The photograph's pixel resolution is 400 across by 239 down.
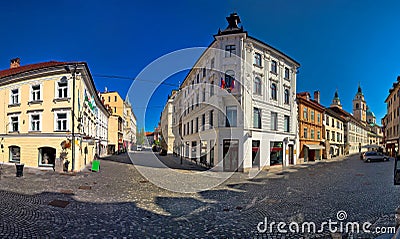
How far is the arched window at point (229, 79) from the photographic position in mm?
19941

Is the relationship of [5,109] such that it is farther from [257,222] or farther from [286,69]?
[286,69]

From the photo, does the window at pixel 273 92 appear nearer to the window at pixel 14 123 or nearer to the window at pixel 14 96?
the window at pixel 14 96

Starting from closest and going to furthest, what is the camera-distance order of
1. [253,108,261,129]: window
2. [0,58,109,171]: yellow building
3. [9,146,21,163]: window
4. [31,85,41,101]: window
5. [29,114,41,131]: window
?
[0,58,109,171]: yellow building < [29,114,41,131]: window < [31,85,41,101]: window < [253,108,261,129]: window < [9,146,21,163]: window

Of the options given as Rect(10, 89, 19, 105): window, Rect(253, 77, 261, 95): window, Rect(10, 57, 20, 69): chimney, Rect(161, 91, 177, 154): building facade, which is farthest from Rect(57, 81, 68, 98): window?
Rect(161, 91, 177, 154): building facade

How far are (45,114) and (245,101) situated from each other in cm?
1686

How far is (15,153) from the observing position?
20.8m

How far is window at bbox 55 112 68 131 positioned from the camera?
1903cm

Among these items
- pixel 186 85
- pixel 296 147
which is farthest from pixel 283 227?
pixel 186 85

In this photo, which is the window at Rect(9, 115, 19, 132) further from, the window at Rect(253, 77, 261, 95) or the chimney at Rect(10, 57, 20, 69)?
the window at Rect(253, 77, 261, 95)

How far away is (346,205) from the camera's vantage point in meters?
8.91

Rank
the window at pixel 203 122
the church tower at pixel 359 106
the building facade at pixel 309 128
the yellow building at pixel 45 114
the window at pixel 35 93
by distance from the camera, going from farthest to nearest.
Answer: the church tower at pixel 359 106 < the building facade at pixel 309 128 < the window at pixel 203 122 < the window at pixel 35 93 < the yellow building at pixel 45 114

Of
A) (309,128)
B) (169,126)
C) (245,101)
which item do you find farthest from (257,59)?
(169,126)

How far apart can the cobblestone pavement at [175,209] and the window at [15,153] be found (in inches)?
377

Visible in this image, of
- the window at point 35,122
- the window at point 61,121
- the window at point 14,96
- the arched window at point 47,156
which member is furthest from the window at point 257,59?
the window at point 14,96
